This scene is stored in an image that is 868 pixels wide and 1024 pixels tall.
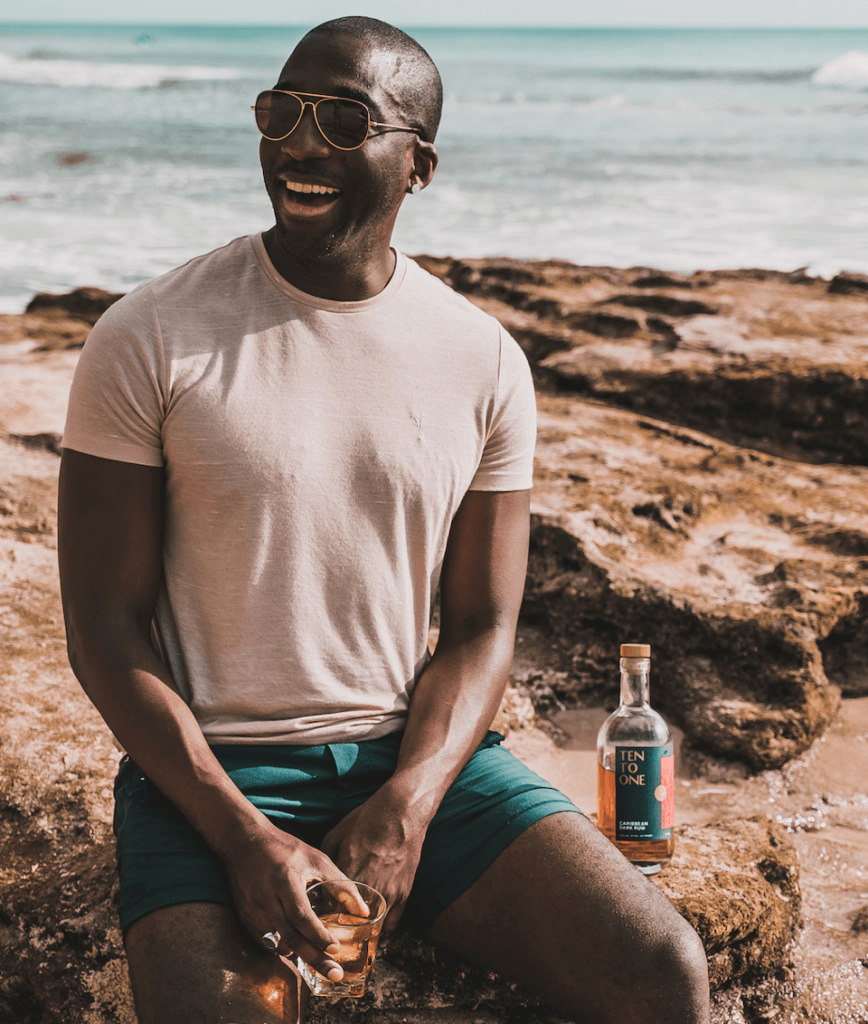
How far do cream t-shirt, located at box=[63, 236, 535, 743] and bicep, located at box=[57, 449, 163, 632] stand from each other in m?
0.04

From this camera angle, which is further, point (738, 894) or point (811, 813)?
point (811, 813)

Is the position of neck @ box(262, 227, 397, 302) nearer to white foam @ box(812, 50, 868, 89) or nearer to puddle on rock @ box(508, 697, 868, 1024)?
puddle on rock @ box(508, 697, 868, 1024)

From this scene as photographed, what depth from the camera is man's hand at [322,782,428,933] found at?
1.71 meters

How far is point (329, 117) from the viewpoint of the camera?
1887 millimetres

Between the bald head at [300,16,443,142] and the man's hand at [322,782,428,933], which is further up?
the bald head at [300,16,443,142]

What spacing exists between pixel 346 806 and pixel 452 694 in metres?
0.28

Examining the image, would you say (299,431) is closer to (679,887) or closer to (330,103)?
(330,103)

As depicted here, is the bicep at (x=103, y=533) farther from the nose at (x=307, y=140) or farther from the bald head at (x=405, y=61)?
the bald head at (x=405, y=61)

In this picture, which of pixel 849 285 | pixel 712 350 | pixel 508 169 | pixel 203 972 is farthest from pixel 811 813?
pixel 508 169

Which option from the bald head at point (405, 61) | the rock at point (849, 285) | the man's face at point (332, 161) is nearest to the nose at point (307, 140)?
the man's face at point (332, 161)

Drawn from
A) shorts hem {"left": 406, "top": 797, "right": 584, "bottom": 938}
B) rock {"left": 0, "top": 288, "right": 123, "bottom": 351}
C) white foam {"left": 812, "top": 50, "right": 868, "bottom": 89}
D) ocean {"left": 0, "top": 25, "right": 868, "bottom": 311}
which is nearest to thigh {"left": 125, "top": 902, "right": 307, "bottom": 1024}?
shorts hem {"left": 406, "top": 797, "right": 584, "bottom": 938}

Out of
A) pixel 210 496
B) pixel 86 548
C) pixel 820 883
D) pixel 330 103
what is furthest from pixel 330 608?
pixel 820 883

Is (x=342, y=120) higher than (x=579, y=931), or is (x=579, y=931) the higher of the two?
(x=342, y=120)

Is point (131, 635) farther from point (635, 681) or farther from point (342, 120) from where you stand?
point (635, 681)
